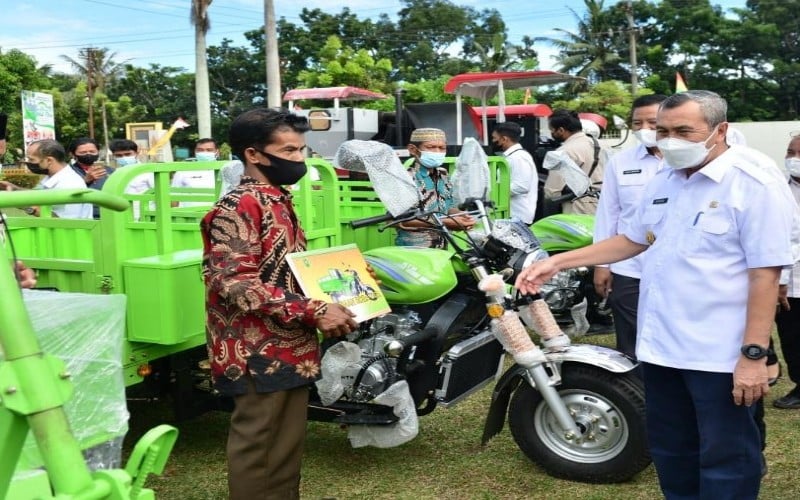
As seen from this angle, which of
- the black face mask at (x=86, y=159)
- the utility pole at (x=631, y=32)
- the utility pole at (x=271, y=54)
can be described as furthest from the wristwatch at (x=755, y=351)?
the utility pole at (x=631, y=32)

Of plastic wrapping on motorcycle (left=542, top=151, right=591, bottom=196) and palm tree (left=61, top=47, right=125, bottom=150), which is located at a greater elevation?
palm tree (left=61, top=47, right=125, bottom=150)

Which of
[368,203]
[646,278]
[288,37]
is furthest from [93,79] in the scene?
[646,278]

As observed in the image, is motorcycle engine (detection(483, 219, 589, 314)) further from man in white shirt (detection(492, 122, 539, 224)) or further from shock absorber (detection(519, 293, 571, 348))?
man in white shirt (detection(492, 122, 539, 224))

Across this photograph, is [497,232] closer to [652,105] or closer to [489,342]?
[489,342]

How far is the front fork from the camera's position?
3.44 m

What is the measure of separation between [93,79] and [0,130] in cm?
5121

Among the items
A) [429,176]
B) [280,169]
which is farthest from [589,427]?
[429,176]

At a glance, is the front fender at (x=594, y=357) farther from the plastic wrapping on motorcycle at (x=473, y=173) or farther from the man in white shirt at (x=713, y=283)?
the plastic wrapping on motorcycle at (x=473, y=173)

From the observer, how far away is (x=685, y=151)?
8.26 feet

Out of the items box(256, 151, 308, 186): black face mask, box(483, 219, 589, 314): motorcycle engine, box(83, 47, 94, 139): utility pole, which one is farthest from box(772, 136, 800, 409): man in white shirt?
box(83, 47, 94, 139): utility pole

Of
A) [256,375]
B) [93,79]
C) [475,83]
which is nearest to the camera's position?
[256,375]

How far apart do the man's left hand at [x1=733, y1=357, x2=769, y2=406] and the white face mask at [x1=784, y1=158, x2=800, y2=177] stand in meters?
2.50

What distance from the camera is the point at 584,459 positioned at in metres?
3.66

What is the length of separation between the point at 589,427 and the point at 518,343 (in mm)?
529
